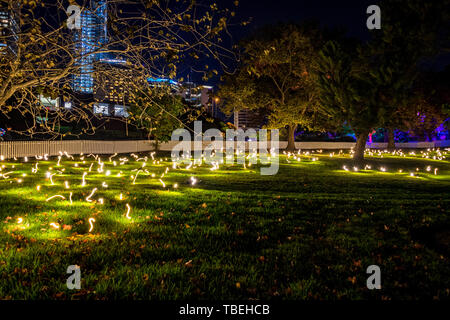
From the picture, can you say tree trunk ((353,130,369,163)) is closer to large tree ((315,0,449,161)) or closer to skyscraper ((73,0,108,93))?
large tree ((315,0,449,161))

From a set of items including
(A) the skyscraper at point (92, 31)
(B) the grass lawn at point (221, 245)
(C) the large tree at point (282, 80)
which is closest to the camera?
(B) the grass lawn at point (221, 245)

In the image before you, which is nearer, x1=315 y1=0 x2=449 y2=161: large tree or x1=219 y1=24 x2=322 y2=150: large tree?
x1=315 y1=0 x2=449 y2=161: large tree

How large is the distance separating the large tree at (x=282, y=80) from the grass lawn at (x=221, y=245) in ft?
70.9

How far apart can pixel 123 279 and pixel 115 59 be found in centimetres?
400

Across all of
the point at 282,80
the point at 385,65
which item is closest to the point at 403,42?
the point at 385,65

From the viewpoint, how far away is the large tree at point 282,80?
2808 cm

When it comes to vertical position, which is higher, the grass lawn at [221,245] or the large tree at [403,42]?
the large tree at [403,42]

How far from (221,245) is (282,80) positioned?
99.7ft

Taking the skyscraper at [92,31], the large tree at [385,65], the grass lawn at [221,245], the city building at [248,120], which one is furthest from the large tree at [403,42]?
the city building at [248,120]

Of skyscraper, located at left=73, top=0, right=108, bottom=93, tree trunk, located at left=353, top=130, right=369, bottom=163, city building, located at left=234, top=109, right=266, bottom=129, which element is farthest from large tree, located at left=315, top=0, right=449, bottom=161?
city building, located at left=234, top=109, right=266, bottom=129

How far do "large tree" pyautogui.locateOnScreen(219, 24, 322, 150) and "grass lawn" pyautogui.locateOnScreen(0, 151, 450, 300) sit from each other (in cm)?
2161

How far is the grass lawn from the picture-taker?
341 cm

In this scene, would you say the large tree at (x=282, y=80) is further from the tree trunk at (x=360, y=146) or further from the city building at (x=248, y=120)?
the city building at (x=248, y=120)

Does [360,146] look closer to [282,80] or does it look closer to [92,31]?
[282,80]
